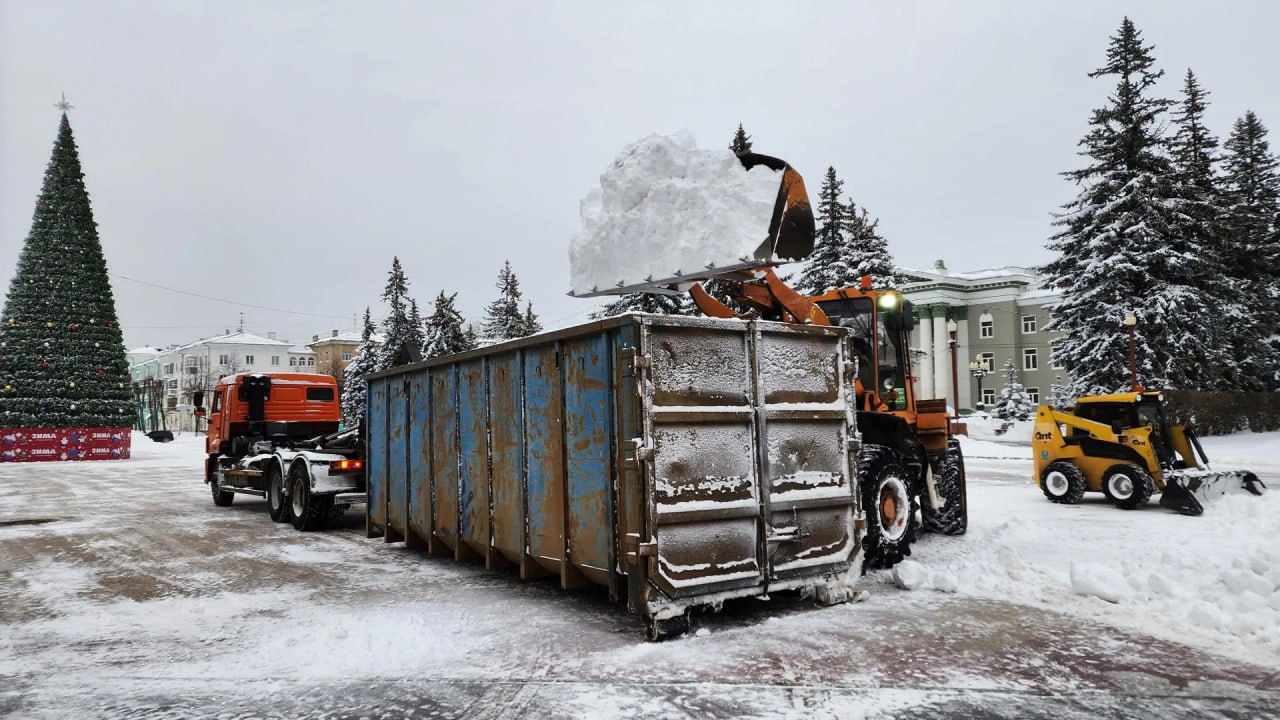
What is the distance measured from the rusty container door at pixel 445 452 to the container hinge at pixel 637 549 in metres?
3.27

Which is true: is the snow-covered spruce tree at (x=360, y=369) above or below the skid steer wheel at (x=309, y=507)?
above

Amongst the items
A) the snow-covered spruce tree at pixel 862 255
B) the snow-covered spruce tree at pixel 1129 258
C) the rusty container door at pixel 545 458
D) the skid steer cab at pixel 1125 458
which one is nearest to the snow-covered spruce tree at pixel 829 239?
the snow-covered spruce tree at pixel 862 255

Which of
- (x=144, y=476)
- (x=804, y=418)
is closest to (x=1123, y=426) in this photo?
(x=804, y=418)

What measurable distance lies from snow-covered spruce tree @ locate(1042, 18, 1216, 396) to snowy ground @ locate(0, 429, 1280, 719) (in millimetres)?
23631

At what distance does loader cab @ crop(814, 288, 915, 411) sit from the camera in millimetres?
9273

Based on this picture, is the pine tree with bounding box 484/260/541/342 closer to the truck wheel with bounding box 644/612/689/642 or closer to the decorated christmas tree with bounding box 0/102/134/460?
the decorated christmas tree with bounding box 0/102/134/460

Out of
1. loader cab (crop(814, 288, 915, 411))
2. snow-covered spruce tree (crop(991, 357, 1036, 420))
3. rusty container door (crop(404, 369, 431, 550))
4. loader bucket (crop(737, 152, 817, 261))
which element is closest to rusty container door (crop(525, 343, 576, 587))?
loader bucket (crop(737, 152, 817, 261))

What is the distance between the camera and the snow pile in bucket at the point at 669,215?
7.37 metres

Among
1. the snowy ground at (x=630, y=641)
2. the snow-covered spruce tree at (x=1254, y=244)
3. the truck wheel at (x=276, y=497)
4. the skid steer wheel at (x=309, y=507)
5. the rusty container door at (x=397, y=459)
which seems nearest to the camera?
the snowy ground at (x=630, y=641)

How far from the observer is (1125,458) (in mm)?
13344

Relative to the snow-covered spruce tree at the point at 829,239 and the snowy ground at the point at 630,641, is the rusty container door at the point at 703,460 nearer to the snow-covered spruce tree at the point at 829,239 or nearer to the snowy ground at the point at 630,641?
the snowy ground at the point at 630,641

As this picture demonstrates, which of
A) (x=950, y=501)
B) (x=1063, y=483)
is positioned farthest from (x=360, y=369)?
(x=950, y=501)

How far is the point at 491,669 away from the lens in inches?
210

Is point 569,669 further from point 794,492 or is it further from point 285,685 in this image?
point 794,492
